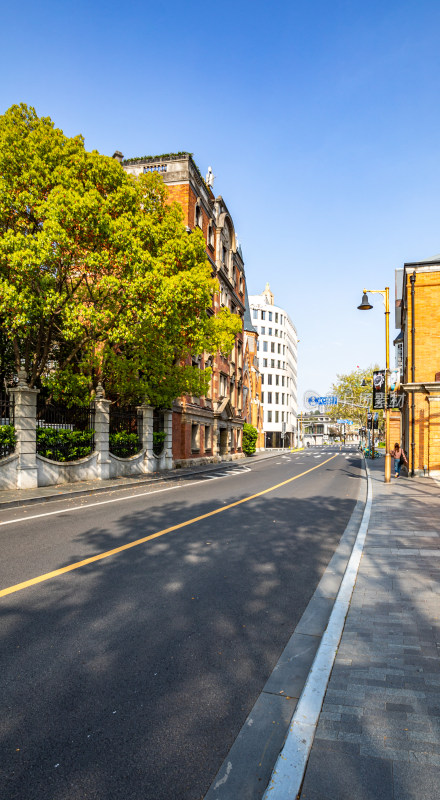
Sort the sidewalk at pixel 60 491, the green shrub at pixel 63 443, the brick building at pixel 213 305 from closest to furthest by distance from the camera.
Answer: the sidewalk at pixel 60 491, the green shrub at pixel 63 443, the brick building at pixel 213 305

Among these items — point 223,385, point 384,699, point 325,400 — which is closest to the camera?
point 384,699

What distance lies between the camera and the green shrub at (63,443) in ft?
51.6

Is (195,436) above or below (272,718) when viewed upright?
above

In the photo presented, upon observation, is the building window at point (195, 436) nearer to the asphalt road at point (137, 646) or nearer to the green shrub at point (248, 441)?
the green shrub at point (248, 441)

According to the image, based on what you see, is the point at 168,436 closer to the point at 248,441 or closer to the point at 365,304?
the point at 365,304

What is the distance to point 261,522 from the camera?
31.7 feet

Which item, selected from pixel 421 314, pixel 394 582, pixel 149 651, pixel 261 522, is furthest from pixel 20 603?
pixel 421 314

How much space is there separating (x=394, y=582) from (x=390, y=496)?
9716 millimetres

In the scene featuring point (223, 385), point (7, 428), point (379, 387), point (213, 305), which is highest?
point (213, 305)

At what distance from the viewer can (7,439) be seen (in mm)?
13891

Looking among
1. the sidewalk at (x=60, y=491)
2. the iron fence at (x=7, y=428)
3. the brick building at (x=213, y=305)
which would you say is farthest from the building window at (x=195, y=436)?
the iron fence at (x=7, y=428)

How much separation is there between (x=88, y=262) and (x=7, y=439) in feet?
19.3

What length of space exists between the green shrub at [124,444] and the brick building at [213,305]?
207 inches

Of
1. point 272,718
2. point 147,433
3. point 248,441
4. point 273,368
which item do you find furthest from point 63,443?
point 273,368
